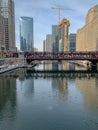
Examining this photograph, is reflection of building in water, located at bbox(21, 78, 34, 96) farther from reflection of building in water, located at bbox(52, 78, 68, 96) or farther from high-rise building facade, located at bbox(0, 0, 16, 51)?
high-rise building facade, located at bbox(0, 0, 16, 51)

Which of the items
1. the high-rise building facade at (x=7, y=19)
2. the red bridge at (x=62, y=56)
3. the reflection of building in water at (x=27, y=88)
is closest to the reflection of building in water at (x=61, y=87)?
the reflection of building in water at (x=27, y=88)

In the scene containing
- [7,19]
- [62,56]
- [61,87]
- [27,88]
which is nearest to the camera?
[27,88]

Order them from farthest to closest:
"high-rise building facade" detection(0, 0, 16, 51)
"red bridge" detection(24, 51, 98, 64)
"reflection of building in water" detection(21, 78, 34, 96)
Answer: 1. "high-rise building facade" detection(0, 0, 16, 51)
2. "red bridge" detection(24, 51, 98, 64)
3. "reflection of building in water" detection(21, 78, 34, 96)

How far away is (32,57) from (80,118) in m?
75.1

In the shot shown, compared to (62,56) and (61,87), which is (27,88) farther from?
(62,56)

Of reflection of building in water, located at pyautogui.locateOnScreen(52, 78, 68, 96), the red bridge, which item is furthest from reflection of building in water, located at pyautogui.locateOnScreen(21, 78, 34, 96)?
the red bridge

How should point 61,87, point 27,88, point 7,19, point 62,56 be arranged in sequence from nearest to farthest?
point 27,88 → point 61,87 → point 62,56 → point 7,19

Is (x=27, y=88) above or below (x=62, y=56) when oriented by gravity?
below

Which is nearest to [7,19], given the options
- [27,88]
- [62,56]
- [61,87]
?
[62,56]

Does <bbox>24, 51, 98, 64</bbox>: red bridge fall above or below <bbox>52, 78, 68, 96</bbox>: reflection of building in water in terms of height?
above

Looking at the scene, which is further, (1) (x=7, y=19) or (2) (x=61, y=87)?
(1) (x=7, y=19)

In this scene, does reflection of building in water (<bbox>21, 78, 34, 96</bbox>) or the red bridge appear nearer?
reflection of building in water (<bbox>21, 78, 34, 96</bbox>)

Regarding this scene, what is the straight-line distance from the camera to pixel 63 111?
20.9m

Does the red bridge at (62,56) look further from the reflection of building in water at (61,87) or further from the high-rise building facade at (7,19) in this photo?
the high-rise building facade at (7,19)
